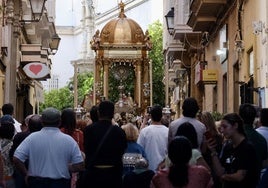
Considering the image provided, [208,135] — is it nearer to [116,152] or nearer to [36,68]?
[116,152]

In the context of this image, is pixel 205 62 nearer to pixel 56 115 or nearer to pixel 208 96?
pixel 208 96

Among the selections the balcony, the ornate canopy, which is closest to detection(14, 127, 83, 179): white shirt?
the balcony

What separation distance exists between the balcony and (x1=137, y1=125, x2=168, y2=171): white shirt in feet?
41.7

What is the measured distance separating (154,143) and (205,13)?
1499 centimetres

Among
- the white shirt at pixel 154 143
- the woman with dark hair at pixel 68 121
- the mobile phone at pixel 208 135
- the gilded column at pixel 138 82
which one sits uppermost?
the gilded column at pixel 138 82

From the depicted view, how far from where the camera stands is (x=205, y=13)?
26.7 meters

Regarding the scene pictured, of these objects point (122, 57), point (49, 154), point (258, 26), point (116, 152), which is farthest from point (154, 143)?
point (122, 57)

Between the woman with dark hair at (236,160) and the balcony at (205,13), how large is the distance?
16.1m

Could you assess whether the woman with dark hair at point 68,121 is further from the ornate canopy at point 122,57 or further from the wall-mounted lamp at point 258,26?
the ornate canopy at point 122,57

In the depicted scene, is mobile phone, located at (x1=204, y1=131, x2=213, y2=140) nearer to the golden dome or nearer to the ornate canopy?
the ornate canopy

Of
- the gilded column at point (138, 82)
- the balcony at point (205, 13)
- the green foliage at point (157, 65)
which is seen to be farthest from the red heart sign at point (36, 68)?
the green foliage at point (157, 65)

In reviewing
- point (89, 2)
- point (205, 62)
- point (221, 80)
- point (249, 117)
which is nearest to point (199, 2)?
point (221, 80)

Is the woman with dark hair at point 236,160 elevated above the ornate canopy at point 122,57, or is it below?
below

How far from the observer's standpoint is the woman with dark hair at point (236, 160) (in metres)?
8.16
